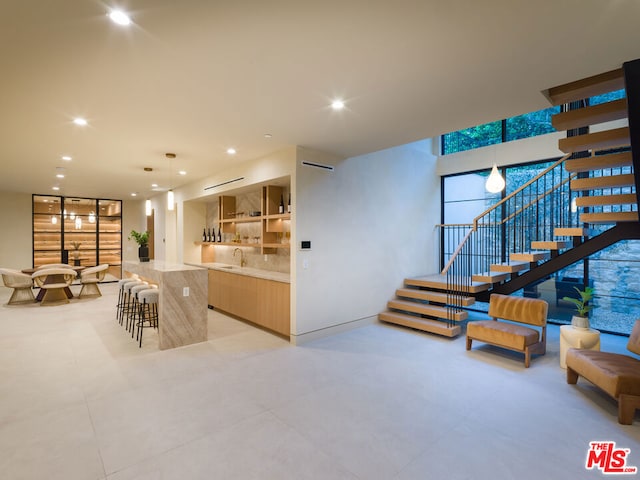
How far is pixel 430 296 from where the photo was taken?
5676 millimetres

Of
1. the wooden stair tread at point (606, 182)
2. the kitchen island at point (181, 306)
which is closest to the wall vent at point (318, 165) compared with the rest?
the kitchen island at point (181, 306)

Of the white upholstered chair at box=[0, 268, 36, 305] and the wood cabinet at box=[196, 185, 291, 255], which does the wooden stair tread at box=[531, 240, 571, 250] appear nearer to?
the wood cabinet at box=[196, 185, 291, 255]

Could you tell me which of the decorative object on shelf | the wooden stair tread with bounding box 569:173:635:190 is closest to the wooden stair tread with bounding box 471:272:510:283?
the wooden stair tread with bounding box 569:173:635:190

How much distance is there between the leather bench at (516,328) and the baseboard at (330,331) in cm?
169

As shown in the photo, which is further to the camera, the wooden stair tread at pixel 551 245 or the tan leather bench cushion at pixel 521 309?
the wooden stair tread at pixel 551 245

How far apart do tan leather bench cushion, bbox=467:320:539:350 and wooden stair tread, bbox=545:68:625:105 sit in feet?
8.74

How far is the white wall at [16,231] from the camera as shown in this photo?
9.41m

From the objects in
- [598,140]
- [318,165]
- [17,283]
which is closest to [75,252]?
[17,283]

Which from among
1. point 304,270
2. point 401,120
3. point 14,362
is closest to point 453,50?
Answer: point 401,120

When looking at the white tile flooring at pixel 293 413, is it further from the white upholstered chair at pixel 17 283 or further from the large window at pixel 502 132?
the large window at pixel 502 132

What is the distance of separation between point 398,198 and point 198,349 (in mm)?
4361

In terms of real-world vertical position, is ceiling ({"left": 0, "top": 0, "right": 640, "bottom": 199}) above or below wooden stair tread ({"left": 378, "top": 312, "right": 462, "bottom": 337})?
above

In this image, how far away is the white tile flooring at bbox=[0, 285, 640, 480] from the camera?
216 cm

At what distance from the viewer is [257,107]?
3324 millimetres
